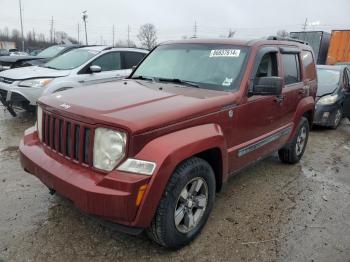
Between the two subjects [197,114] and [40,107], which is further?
[40,107]

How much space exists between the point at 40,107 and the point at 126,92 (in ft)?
2.86

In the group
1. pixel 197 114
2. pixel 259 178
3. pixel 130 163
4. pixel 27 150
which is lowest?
pixel 259 178

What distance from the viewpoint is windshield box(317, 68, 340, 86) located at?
853 cm

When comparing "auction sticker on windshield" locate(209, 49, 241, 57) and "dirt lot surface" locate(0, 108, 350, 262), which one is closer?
"dirt lot surface" locate(0, 108, 350, 262)

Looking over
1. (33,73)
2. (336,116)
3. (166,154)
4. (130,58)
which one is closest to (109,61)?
(130,58)

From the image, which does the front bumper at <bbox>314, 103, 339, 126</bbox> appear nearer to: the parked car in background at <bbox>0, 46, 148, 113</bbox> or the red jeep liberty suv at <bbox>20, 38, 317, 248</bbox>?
the red jeep liberty suv at <bbox>20, 38, 317, 248</bbox>

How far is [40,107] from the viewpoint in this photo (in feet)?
11.1

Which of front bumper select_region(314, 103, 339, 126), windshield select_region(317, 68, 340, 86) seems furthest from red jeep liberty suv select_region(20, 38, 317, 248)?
windshield select_region(317, 68, 340, 86)

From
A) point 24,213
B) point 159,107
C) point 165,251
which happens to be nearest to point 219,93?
point 159,107

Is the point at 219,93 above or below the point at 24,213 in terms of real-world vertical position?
above

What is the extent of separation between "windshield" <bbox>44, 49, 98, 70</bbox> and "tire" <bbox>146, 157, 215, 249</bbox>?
541 centimetres

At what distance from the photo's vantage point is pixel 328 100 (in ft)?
26.1

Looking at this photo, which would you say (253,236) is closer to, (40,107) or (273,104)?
(273,104)

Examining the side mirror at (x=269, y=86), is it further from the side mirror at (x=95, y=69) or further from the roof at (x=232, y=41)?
the side mirror at (x=95, y=69)
